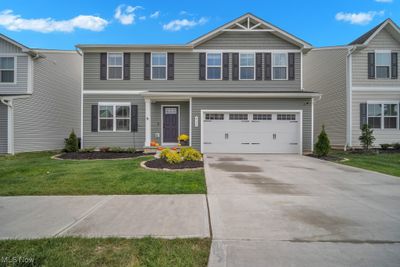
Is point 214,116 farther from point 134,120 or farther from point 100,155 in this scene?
point 100,155

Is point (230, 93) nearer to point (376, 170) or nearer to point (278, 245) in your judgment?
point (376, 170)

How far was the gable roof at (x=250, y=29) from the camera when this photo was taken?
42.2 ft

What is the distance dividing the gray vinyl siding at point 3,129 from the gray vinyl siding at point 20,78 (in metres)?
1.26

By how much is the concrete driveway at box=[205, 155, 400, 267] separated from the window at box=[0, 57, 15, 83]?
547 inches

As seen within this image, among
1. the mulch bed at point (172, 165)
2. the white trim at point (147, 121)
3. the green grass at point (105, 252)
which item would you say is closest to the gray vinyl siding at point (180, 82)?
the white trim at point (147, 121)

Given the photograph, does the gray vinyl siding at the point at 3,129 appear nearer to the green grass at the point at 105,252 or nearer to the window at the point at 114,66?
the window at the point at 114,66

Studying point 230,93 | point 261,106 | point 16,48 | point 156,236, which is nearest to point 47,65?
point 16,48

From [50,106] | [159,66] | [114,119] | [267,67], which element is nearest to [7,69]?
[50,106]

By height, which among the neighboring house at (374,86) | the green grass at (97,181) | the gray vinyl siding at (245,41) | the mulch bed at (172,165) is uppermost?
the gray vinyl siding at (245,41)

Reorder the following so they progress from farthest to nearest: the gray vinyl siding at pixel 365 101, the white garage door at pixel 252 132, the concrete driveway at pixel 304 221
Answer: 1. the gray vinyl siding at pixel 365 101
2. the white garage door at pixel 252 132
3. the concrete driveway at pixel 304 221

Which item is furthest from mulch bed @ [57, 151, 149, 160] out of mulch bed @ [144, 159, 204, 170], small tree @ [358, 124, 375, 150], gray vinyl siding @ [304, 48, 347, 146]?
gray vinyl siding @ [304, 48, 347, 146]

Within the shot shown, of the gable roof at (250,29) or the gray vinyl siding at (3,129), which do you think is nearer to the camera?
the gray vinyl siding at (3,129)

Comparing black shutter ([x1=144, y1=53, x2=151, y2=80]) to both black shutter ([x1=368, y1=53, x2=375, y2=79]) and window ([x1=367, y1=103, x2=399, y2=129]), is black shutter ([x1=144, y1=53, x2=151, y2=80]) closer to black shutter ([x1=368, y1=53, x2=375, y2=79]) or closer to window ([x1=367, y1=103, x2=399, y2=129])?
black shutter ([x1=368, y1=53, x2=375, y2=79])

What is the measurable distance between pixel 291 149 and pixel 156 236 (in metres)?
10.9
